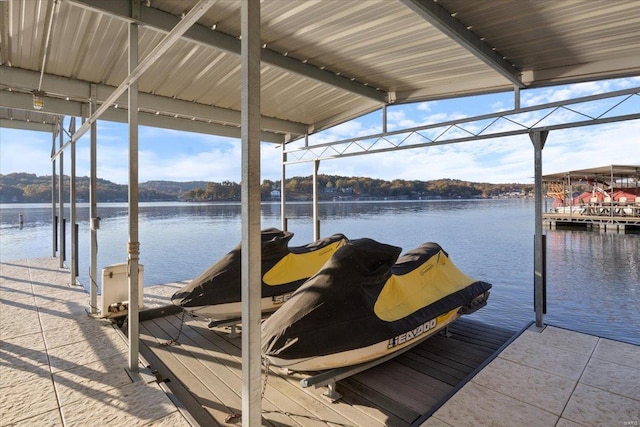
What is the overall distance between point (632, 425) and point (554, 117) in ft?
11.4

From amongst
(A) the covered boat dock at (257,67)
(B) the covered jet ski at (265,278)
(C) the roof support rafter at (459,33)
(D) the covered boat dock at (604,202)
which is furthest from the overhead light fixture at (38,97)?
(D) the covered boat dock at (604,202)

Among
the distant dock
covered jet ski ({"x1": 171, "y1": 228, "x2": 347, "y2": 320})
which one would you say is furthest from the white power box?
the distant dock

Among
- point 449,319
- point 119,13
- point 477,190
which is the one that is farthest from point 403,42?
point 477,190

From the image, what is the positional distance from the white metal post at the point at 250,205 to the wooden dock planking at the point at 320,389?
1.20 m

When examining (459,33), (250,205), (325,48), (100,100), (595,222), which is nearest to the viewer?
(250,205)

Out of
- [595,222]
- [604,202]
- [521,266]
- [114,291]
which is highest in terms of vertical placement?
[604,202]

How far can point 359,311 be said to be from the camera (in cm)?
300

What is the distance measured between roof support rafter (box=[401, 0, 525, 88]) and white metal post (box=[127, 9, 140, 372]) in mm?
2441

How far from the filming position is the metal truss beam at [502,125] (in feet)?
13.1

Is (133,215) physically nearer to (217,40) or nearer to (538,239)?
(217,40)

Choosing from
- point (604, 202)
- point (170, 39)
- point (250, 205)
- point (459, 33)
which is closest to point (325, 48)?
point (459, 33)

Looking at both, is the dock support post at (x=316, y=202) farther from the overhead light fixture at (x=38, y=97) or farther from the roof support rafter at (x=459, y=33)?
the overhead light fixture at (x=38, y=97)

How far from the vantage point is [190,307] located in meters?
3.90

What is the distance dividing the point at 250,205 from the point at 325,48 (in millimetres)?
3531
